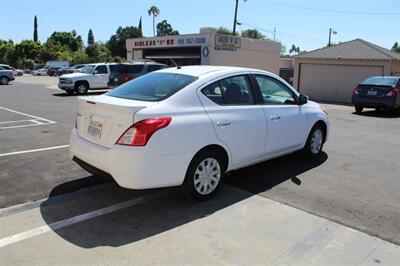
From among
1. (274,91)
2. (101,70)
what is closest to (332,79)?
(101,70)

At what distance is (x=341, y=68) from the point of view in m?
24.4

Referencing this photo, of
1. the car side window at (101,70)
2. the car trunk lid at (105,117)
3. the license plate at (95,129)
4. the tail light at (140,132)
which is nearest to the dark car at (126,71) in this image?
the car side window at (101,70)

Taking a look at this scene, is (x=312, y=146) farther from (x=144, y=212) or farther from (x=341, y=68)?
(x=341, y=68)

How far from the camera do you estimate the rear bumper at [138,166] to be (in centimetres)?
409

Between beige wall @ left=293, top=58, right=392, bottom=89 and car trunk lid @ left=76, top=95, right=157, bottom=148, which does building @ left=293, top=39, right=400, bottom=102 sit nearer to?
beige wall @ left=293, top=58, right=392, bottom=89

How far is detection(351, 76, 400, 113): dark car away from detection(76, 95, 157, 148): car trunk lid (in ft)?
42.6

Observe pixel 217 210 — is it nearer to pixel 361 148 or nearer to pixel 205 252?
pixel 205 252

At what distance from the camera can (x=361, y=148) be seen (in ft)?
26.9

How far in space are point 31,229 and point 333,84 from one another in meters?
23.7

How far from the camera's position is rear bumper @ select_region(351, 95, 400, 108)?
48.5ft

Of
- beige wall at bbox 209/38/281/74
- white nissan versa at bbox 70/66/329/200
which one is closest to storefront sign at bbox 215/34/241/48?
beige wall at bbox 209/38/281/74

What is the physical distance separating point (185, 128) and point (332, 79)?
74.1 feet

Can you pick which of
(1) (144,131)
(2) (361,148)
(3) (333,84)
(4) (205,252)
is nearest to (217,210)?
(4) (205,252)

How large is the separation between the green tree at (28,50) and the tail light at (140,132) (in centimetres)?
8543
